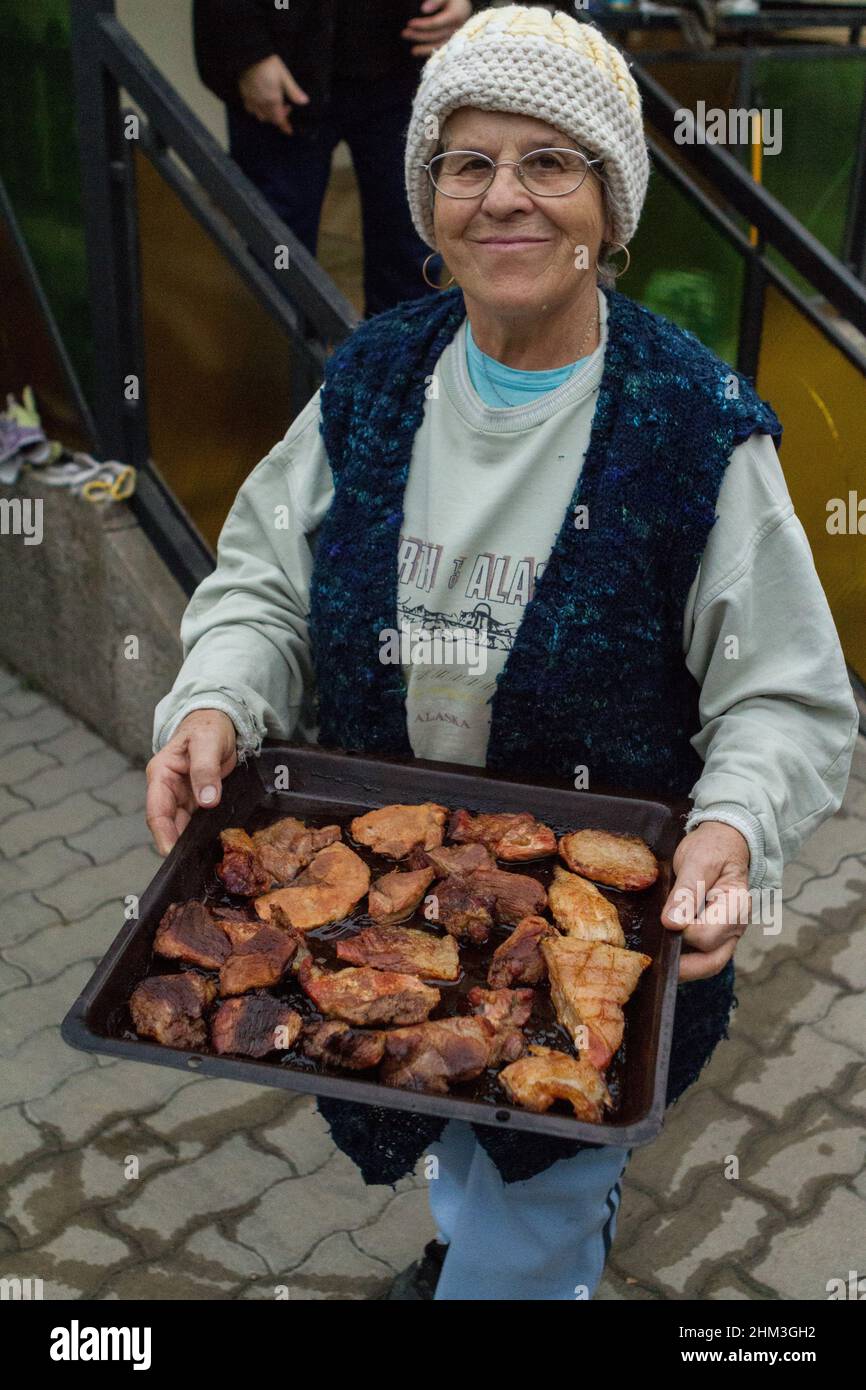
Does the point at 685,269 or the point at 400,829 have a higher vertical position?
the point at 685,269

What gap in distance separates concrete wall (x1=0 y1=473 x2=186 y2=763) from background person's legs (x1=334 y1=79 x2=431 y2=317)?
1.14m

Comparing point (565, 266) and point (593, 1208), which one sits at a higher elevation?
point (565, 266)

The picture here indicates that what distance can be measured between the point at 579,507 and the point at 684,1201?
1.77 metres

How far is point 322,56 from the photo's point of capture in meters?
3.99

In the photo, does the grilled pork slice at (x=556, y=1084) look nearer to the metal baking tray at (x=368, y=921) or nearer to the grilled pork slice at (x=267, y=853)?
the metal baking tray at (x=368, y=921)

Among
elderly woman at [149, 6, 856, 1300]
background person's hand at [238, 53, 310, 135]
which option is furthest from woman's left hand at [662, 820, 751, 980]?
background person's hand at [238, 53, 310, 135]

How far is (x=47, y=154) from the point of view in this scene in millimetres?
4258

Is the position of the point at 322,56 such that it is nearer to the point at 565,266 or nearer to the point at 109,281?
the point at 109,281

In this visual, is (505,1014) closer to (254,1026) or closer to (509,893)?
(509,893)

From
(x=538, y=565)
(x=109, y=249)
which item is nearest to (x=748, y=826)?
(x=538, y=565)

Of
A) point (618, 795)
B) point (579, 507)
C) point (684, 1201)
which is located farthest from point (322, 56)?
point (684, 1201)

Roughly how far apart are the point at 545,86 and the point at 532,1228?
1.71 metres

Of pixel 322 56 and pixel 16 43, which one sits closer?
pixel 322 56

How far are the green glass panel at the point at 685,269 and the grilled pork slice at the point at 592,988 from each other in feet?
10.5
